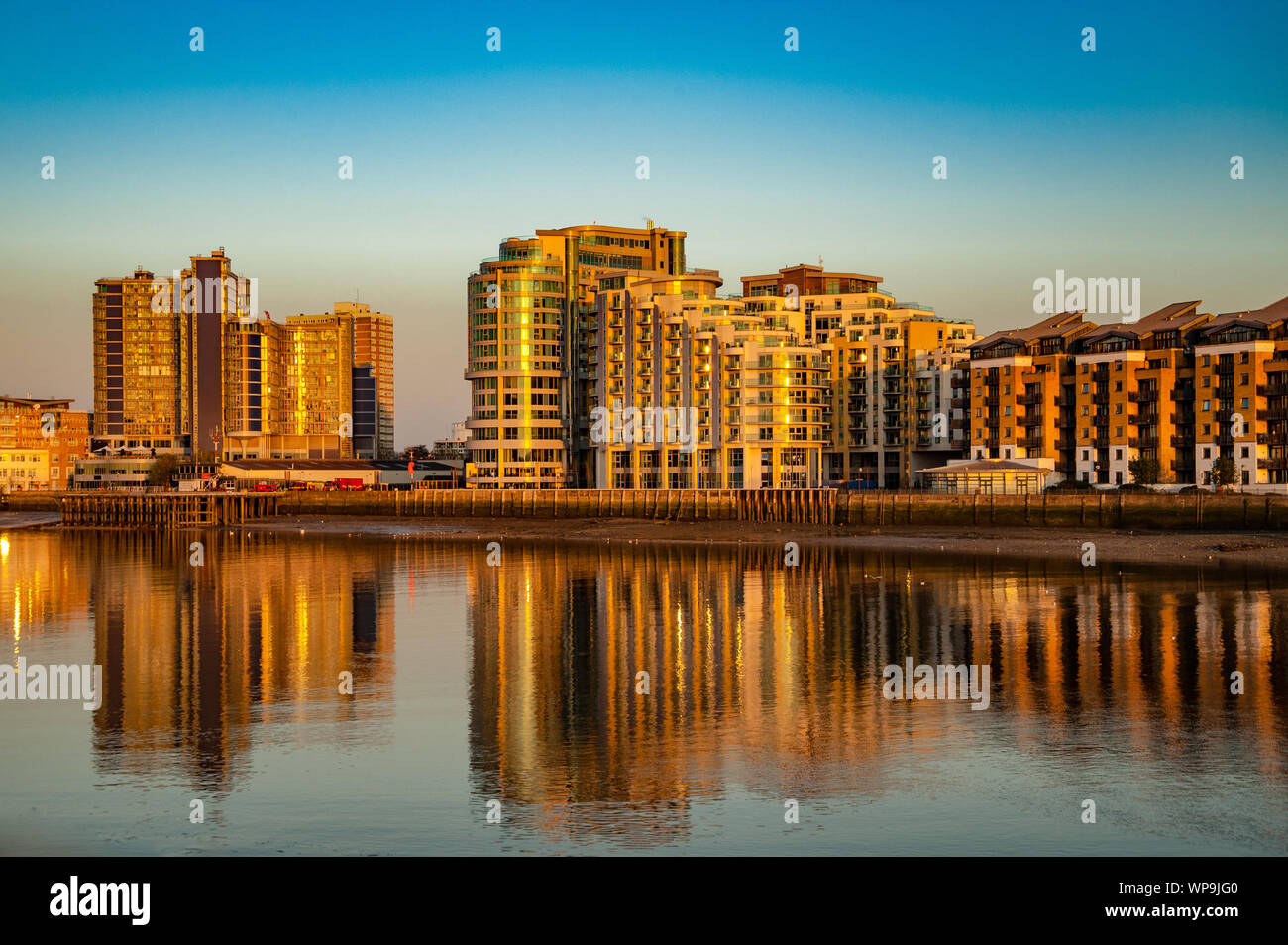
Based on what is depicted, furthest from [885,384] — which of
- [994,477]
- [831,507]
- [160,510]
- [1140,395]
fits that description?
[160,510]

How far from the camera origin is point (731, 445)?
143m

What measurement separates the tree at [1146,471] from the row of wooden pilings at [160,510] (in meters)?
93.1

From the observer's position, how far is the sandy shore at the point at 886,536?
78.1m

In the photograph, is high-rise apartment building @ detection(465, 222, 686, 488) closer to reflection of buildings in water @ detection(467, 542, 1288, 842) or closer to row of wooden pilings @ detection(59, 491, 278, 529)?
row of wooden pilings @ detection(59, 491, 278, 529)

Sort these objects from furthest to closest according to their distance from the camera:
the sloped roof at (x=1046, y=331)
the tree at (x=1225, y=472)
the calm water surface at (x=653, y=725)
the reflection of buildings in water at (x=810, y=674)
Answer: the sloped roof at (x=1046, y=331), the tree at (x=1225, y=472), the reflection of buildings in water at (x=810, y=674), the calm water surface at (x=653, y=725)

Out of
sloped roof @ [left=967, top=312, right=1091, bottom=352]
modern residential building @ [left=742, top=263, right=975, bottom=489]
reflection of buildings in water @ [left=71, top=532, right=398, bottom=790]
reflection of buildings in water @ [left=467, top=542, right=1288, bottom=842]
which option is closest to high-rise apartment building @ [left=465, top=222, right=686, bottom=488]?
modern residential building @ [left=742, top=263, right=975, bottom=489]

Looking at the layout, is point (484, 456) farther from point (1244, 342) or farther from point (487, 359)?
point (1244, 342)

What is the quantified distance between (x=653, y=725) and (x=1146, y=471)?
9472 centimetres

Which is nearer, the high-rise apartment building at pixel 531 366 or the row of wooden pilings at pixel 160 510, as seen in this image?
the row of wooden pilings at pixel 160 510

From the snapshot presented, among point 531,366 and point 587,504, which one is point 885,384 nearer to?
point 531,366

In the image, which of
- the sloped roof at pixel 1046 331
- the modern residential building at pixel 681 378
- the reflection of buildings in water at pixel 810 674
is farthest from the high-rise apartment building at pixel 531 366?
the reflection of buildings in water at pixel 810 674

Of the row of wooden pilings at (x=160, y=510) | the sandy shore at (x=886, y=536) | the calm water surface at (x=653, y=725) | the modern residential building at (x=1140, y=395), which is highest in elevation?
the modern residential building at (x=1140, y=395)

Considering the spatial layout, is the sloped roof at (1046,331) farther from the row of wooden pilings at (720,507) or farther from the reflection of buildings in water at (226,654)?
the reflection of buildings in water at (226,654)

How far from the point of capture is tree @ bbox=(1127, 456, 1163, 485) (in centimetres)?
11325
